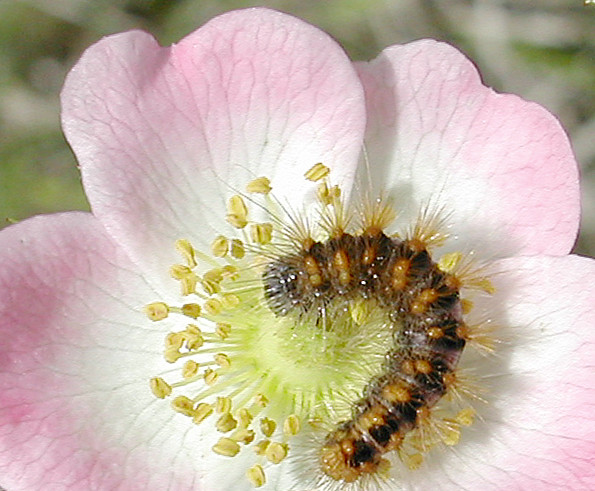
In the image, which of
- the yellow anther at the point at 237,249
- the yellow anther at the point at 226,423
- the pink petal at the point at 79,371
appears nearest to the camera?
the pink petal at the point at 79,371

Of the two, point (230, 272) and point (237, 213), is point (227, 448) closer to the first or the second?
point (230, 272)

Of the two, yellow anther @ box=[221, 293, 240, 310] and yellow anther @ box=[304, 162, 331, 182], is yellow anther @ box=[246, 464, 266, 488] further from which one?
yellow anther @ box=[304, 162, 331, 182]

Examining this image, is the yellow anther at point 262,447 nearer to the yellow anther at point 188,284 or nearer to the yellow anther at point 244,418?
the yellow anther at point 244,418

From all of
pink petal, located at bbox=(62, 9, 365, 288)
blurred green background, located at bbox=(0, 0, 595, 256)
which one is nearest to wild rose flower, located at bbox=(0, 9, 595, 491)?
pink petal, located at bbox=(62, 9, 365, 288)

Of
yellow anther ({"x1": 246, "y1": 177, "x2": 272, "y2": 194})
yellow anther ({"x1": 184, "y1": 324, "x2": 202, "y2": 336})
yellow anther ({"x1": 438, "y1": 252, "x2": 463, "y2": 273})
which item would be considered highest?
yellow anther ({"x1": 246, "y1": 177, "x2": 272, "y2": 194})

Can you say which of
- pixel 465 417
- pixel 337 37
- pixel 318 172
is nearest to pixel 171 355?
pixel 318 172

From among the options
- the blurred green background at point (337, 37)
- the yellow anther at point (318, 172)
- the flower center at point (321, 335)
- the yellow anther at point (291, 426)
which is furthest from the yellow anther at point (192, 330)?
the blurred green background at point (337, 37)
